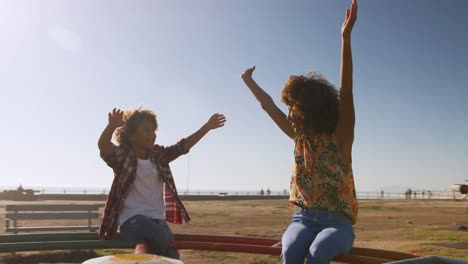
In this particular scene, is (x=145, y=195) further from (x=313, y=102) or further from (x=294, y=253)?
(x=313, y=102)

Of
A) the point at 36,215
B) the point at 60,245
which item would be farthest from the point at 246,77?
the point at 36,215

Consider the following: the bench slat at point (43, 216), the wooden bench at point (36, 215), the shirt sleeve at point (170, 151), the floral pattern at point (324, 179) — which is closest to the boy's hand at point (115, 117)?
the shirt sleeve at point (170, 151)

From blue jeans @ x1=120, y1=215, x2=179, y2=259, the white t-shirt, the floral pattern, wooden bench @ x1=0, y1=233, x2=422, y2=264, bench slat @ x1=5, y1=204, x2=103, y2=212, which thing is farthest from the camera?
bench slat @ x1=5, y1=204, x2=103, y2=212

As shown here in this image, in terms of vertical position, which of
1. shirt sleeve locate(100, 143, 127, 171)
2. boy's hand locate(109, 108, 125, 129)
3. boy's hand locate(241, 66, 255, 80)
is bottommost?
shirt sleeve locate(100, 143, 127, 171)

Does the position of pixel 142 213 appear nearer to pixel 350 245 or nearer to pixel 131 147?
pixel 131 147

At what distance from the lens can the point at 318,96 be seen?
9.10ft

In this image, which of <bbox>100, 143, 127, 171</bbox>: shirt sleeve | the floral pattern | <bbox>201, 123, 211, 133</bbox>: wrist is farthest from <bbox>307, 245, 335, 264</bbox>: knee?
<bbox>201, 123, 211, 133</bbox>: wrist

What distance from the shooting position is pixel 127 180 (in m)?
3.40

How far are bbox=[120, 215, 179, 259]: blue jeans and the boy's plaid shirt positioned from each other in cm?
11

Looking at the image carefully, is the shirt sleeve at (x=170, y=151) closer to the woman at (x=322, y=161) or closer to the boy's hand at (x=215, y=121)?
the boy's hand at (x=215, y=121)

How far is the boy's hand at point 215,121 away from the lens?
3.96 metres

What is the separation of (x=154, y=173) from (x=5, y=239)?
114 cm

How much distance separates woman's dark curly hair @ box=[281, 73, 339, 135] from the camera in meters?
2.73

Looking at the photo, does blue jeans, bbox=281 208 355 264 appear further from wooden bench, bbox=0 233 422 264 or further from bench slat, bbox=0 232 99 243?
bench slat, bbox=0 232 99 243
